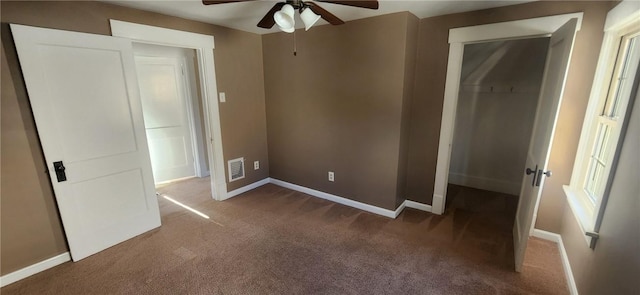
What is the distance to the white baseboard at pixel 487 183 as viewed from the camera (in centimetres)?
354

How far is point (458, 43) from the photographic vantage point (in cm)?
253

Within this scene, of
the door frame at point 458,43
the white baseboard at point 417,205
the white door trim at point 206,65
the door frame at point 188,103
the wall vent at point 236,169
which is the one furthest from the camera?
the door frame at point 188,103

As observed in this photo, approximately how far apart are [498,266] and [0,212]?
3766 mm

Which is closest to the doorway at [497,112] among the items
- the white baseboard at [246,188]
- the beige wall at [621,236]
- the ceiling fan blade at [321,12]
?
the beige wall at [621,236]

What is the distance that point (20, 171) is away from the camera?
1940mm

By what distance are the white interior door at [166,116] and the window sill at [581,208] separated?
182 inches

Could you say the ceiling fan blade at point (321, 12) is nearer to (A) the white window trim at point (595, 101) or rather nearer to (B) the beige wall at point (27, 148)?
(B) the beige wall at point (27, 148)

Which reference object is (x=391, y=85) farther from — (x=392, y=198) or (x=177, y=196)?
(x=177, y=196)

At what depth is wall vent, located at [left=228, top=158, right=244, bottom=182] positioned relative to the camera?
3471 millimetres

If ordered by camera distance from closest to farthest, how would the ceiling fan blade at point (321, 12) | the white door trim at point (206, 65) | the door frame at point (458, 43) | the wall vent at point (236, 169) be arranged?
the ceiling fan blade at point (321, 12) → the door frame at point (458, 43) → the white door trim at point (206, 65) → the wall vent at point (236, 169)

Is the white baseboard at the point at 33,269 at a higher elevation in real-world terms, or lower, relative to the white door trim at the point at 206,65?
lower

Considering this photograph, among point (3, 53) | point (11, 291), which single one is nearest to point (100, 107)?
point (3, 53)

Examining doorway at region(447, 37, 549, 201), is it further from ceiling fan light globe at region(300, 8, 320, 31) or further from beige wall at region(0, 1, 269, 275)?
beige wall at region(0, 1, 269, 275)

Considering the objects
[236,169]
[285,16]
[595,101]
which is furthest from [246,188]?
[595,101]
